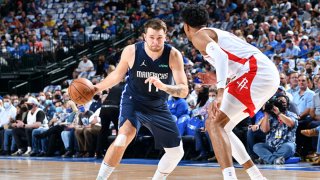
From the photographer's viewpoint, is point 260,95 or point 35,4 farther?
point 35,4

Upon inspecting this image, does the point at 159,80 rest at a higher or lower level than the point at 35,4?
lower

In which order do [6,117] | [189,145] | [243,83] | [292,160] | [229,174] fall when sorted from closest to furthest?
1. [229,174]
2. [243,83]
3. [292,160]
4. [189,145]
5. [6,117]

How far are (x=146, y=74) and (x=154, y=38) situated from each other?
0.39 meters

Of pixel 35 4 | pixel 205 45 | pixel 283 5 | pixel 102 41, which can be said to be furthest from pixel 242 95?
pixel 35 4

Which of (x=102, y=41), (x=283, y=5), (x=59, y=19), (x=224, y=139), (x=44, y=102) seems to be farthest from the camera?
(x=59, y=19)

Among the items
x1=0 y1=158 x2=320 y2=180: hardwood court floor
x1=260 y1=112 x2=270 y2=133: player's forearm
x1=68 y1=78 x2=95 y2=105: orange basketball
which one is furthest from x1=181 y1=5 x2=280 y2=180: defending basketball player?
x1=260 y1=112 x2=270 y2=133: player's forearm

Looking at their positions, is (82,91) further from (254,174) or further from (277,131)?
(277,131)

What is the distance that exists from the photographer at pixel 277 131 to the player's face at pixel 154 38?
429 centimetres

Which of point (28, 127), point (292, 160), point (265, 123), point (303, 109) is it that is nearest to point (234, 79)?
point (265, 123)

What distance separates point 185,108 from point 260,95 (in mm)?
6118

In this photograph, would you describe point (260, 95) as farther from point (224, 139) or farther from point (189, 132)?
point (189, 132)

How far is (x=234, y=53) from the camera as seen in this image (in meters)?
6.57

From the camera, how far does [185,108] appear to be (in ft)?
41.5

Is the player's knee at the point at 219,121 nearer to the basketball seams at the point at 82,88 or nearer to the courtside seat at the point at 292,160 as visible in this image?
the basketball seams at the point at 82,88
